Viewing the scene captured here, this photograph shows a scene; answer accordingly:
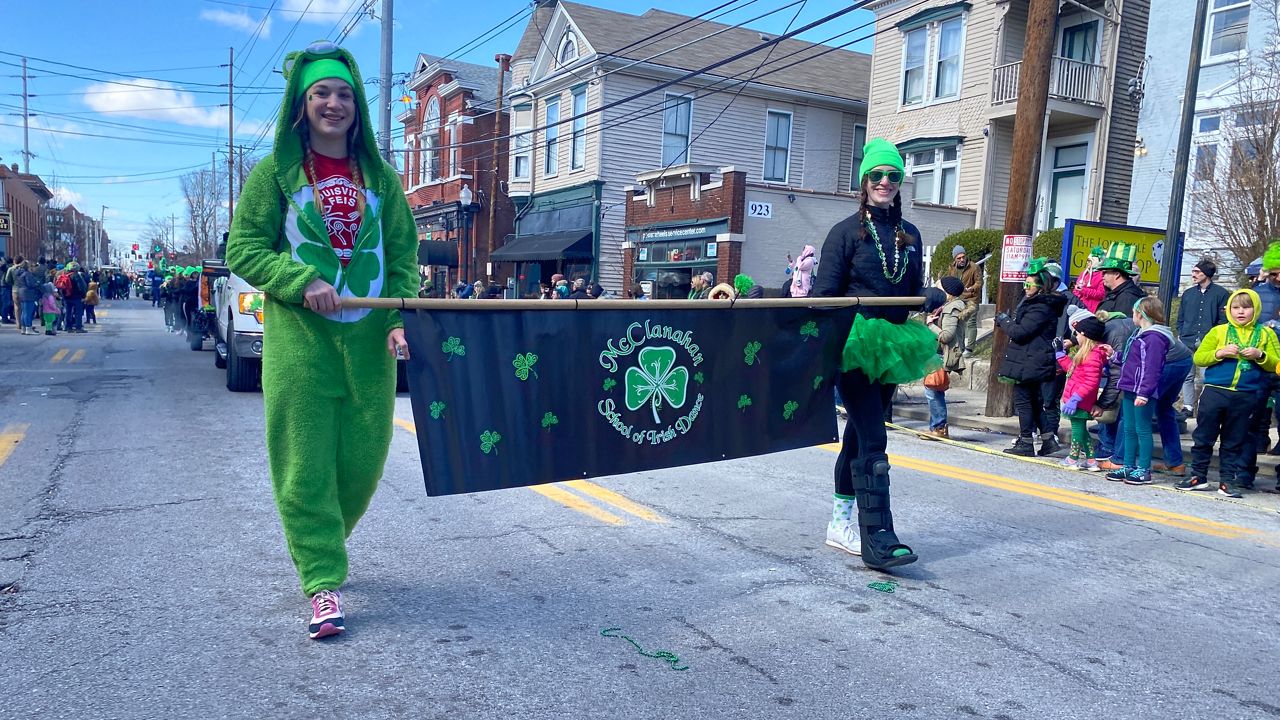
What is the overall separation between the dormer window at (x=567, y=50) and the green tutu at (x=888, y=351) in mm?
25964

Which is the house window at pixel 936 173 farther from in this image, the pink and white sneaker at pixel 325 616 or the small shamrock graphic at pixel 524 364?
the pink and white sneaker at pixel 325 616

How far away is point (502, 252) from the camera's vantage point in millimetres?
31234

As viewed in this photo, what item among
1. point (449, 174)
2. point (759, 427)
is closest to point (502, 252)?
point (449, 174)

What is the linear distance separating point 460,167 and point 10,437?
28.5 m

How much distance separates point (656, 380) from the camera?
404 cm

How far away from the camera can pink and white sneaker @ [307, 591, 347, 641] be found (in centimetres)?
334

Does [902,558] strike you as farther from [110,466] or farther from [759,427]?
[110,466]

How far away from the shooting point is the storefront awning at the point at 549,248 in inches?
1084

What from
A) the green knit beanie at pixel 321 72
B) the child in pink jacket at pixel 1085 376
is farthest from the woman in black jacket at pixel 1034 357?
the green knit beanie at pixel 321 72

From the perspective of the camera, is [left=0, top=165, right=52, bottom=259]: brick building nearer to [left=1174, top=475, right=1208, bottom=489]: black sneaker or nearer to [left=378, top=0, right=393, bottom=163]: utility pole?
[left=378, top=0, right=393, bottom=163]: utility pole

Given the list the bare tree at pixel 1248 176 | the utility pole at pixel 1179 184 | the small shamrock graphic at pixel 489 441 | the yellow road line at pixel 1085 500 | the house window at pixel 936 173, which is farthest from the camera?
the house window at pixel 936 173

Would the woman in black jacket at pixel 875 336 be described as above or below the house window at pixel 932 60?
below

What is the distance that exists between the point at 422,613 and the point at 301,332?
123 centimetres

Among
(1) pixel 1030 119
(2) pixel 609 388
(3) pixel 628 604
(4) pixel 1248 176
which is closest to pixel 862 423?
(2) pixel 609 388
